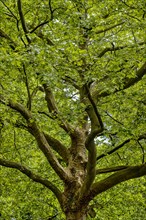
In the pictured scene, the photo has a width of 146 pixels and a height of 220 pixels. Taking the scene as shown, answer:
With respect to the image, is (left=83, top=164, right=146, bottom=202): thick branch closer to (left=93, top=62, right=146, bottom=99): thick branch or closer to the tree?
the tree

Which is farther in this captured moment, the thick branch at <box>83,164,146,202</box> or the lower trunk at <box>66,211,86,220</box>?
the lower trunk at <box>66,211,86,220</box>

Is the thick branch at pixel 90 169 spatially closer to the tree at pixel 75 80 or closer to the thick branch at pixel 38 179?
the tree at pixel 75 80

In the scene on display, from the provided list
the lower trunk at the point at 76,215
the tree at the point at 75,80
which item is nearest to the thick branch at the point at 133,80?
the tree at the point at 75,80

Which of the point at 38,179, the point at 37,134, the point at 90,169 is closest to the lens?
the point at 90,169

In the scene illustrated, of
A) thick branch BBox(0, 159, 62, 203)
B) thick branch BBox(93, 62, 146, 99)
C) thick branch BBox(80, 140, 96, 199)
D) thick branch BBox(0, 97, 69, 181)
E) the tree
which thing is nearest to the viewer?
the tree

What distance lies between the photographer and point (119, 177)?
31.0 feet

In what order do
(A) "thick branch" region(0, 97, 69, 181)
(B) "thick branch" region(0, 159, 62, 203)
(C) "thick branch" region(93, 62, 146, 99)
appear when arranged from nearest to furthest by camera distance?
(C) "thick branch" region(93, 62, 146, 99), (A) "thick branch" region(0, 97, 69, 181), (B) "thick branch" region(0, 159, 62, 203)

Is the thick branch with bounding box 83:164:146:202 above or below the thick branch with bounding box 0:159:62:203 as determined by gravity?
below

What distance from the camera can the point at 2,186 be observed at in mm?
14906

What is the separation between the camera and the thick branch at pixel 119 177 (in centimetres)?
919

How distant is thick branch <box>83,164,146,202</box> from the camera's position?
919 cm

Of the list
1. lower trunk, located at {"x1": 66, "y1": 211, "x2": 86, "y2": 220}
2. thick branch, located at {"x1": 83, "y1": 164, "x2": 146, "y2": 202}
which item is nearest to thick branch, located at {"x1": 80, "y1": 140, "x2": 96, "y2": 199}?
thick branch, located at {"x1": 83, "y1": 164, "x2": 146, "y2": 202}

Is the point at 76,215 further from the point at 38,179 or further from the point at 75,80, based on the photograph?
the point at 75,80

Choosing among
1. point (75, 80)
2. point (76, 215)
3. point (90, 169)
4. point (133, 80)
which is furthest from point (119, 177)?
point (75, 80)
